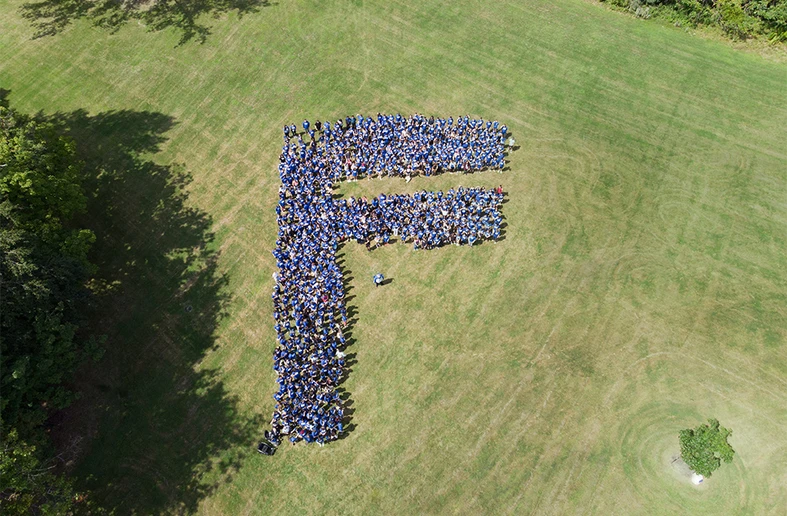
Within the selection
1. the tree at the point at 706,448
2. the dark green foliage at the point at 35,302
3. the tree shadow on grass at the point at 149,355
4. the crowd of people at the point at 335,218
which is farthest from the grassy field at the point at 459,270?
the dark green foliage at the point at 35,302

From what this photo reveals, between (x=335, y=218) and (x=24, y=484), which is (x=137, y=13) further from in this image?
(x=24, y=484)

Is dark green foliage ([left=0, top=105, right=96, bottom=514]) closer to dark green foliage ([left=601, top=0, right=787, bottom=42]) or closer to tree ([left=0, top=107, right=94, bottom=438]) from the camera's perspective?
tree ([left=0, top=107, right=94, bottom=438])

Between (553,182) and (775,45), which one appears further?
(775,45)

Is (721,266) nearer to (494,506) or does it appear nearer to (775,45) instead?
(494,506)

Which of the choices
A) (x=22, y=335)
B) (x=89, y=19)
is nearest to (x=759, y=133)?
(x=22, y=335)

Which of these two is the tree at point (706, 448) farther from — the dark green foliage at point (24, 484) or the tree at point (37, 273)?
the tree at point (37, 273)

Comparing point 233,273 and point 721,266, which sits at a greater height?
point 721,266

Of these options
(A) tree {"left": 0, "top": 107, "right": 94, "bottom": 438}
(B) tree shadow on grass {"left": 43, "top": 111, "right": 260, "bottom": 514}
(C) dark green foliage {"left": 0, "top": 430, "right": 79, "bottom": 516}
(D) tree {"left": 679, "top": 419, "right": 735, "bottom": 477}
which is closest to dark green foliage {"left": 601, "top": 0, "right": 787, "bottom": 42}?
(D) tree {"left": 679, "top": 419, "right": 735, "bottom": 477}
